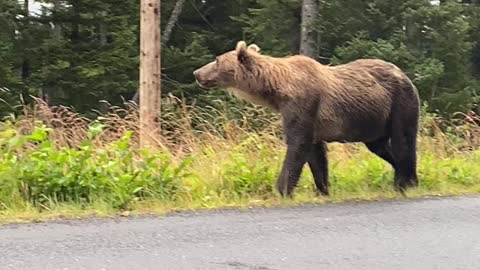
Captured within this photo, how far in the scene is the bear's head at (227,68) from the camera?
9547mm

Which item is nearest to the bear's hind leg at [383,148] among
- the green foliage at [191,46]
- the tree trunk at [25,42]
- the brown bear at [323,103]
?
the brown bear at [323,103]

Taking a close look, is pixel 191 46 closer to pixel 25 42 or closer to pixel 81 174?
pixel 25 42

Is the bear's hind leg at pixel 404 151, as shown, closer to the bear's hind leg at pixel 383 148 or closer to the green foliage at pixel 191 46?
the bear's hind leg at pixel 383 148

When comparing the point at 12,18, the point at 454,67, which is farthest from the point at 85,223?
the point at 454,67

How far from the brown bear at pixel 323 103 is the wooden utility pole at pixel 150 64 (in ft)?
6.84

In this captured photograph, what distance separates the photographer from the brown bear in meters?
9.07

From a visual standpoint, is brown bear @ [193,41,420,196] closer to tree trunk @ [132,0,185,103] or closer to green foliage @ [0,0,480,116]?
green foliage @ [0,0,480,116]

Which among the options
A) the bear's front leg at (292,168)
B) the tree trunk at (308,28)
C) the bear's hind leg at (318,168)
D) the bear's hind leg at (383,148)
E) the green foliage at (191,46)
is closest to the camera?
the bear's front leg at (292,168)

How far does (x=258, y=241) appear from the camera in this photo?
6.45 metres

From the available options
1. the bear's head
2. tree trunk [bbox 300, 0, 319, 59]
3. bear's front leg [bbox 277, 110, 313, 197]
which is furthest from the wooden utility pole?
tree trunk [bbox 300, 0, 319, 59]

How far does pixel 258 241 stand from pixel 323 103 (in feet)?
10.3

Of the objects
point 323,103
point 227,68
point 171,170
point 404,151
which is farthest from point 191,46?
point 171,170

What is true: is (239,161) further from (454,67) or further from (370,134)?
(454,67)

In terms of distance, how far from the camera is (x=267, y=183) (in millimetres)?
→ 9398
